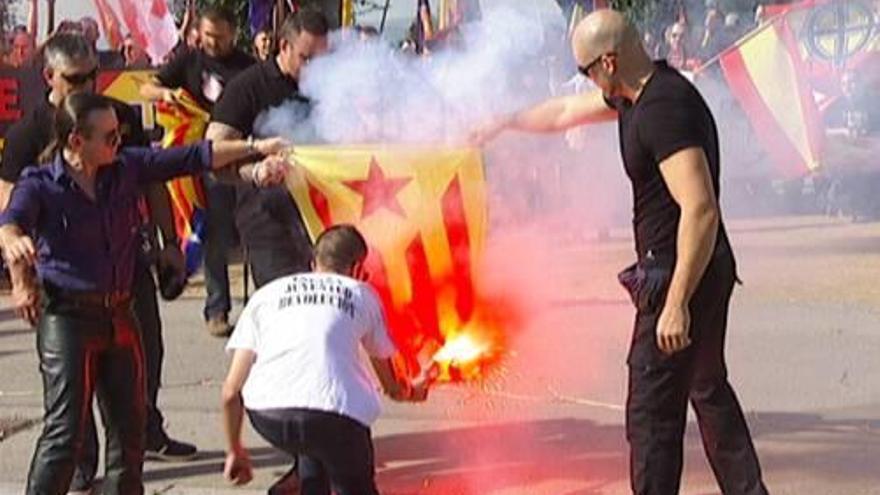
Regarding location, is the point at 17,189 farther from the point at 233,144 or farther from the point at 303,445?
the point at 303,445

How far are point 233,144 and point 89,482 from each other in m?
1.39

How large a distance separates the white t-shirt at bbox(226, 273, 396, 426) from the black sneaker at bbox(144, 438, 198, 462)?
6.35ft

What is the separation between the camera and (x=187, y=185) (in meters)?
9.26

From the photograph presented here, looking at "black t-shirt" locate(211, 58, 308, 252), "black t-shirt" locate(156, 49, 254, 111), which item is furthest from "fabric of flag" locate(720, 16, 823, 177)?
"black t-shirt" locate(211, 58, 308, 252)

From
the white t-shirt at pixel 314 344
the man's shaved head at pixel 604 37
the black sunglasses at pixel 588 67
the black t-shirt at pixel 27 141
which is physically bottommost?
the white t-shirt at pixel 314 344

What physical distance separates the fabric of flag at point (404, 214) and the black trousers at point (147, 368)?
30.2 inches

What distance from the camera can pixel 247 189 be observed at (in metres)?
6.04

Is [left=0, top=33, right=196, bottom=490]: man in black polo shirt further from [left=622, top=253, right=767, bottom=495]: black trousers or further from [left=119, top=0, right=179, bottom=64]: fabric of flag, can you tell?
[left=119, top=0, right=179, bottom=64]: fabric of flag

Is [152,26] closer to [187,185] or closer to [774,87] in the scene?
[187,185]

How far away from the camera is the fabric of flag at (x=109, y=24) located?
1511cm

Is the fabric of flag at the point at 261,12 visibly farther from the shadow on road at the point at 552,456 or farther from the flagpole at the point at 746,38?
the shadow on road at the point at 552,456

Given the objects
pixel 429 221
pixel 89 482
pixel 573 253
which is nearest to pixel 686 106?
pixel 429 221

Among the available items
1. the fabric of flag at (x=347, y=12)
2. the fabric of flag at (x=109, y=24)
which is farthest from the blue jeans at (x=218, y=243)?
the fabric of flag at (x=109, y=24)

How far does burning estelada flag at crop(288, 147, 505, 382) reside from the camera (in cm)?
581
